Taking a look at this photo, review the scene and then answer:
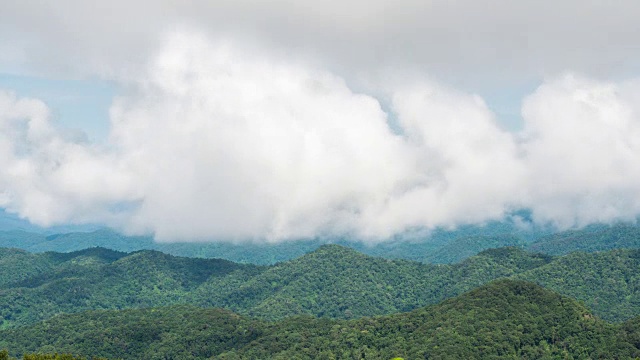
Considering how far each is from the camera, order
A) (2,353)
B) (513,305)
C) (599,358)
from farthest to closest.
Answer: (513,305)
(599,358)
(2,353)

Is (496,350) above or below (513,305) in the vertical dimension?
below

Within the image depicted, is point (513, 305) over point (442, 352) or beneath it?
over

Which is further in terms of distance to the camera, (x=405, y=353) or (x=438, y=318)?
(x=438, y=318)

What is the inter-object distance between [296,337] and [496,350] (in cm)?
6182

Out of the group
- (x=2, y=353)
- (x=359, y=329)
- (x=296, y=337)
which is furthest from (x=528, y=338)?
(x=2, y=353)

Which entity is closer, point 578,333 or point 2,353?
point 2,353

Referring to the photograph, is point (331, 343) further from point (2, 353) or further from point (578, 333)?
point (2, 353)

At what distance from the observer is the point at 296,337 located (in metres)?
198

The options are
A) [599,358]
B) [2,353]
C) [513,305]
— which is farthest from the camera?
[513,305]

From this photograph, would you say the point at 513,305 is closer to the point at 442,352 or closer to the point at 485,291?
the point at 485,291

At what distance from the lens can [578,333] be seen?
584ft

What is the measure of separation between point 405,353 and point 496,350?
82.0ft

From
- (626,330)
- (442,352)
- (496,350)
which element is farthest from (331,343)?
(626,330)

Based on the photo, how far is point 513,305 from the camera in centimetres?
18912
